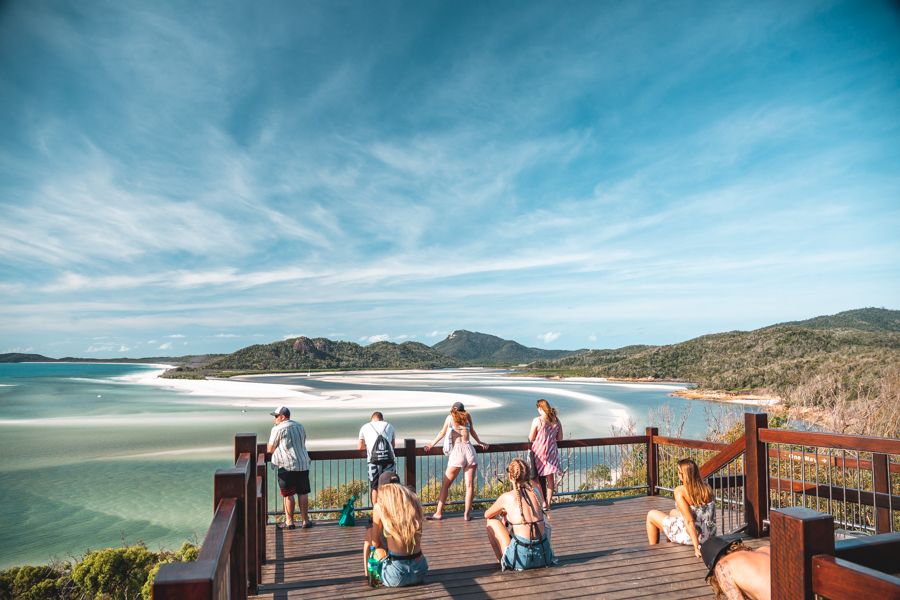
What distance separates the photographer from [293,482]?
7.64m

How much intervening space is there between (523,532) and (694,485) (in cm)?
184

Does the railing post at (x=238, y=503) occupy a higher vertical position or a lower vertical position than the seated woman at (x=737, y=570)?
higher

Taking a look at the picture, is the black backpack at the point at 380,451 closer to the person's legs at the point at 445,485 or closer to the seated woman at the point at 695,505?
the person's legs at the point at 445,485

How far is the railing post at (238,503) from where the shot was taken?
11.1ft

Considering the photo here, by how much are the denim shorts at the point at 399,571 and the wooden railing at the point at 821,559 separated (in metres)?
3.87

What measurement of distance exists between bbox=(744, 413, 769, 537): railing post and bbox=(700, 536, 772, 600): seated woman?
2.83m

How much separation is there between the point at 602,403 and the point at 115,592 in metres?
45.8

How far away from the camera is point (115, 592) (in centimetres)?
1109

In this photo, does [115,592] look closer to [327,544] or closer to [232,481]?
[327,544]

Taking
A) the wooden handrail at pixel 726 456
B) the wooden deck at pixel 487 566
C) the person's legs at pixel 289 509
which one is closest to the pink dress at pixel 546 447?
the wooden deck at pixel 487 566

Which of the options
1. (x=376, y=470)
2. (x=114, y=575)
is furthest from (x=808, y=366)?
(x=114, y=575)

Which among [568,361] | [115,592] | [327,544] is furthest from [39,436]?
[568,361]

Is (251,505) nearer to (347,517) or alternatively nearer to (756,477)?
(347,517)

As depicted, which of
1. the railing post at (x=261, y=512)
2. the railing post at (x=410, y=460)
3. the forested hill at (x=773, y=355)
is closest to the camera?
the railing post at (x=261, y=512)
